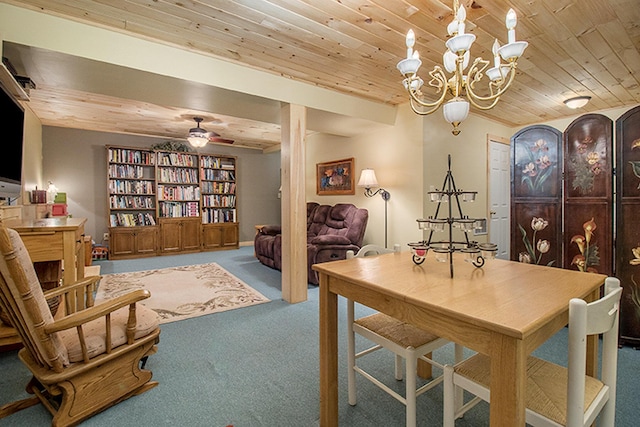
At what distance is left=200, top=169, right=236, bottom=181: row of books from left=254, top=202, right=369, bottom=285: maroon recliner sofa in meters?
2.27

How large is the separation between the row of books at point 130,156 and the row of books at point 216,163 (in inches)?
38.1

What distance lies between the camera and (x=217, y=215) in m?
6.83

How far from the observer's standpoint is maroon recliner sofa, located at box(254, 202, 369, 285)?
13.1 ft

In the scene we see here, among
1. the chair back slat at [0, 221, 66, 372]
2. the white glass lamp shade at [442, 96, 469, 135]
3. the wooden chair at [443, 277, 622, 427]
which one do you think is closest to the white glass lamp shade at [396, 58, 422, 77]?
the white glass lamp shade at [442, 96, 469, 135]

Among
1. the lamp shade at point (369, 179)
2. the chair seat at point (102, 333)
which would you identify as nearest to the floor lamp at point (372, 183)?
the lamp shade at point (369, 179)

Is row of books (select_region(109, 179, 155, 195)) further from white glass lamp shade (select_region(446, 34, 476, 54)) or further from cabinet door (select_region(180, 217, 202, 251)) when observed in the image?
white glass lamp shade (select_region(446, 34, 476, 54))

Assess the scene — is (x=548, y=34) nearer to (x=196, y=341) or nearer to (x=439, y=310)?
(x=439, y=310)

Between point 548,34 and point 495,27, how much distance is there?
1.64ft

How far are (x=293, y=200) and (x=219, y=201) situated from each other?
4.14 m

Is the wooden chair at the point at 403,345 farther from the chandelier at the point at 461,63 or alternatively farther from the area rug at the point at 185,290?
the area rug at the point at 185,290

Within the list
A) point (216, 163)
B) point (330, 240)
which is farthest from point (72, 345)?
point (216, 163)

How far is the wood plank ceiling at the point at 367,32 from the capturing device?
1.99m

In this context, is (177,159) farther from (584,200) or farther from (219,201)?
(584,200)

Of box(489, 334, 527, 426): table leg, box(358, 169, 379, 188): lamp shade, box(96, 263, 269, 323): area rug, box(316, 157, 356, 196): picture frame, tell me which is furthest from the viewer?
box(316, 157, 356, 196): picture frame
